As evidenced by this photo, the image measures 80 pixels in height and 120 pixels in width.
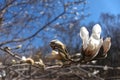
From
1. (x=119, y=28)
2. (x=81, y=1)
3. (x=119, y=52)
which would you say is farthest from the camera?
(x=119, y=28)

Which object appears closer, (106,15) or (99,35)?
(99,35)

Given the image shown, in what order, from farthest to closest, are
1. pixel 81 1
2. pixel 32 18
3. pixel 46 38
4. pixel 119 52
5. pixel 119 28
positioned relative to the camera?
pixel 119 28, pixel 119 52, pixel 46 38, pixel 32 18, pixel 81 1

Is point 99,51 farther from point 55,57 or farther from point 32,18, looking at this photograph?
point 32,18

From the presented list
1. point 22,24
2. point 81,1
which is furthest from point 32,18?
point 81,1

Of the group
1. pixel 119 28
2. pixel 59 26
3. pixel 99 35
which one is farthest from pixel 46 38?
pixel 119 28

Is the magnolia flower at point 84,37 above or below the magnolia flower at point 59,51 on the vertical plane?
above

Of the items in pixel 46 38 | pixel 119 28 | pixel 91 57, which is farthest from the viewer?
pixel 119 28

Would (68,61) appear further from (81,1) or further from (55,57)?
(81,1)

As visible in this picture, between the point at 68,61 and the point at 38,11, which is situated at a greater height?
the point at 38,11

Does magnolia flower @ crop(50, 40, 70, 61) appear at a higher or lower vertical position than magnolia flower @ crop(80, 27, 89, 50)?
lower
